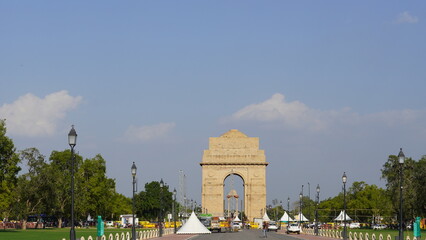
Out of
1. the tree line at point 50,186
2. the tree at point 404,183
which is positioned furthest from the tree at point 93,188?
the tree at point 404,183

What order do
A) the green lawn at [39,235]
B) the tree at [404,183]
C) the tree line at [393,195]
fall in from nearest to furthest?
the green lawn at [39,235] → the tree line at [393,195] → the tree at [404,183]

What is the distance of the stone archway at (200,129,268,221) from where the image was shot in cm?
14488

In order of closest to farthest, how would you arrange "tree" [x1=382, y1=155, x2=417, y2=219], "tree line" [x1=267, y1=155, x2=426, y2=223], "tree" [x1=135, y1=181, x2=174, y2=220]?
"tree line" [x1=267, y1=155, x2=426, y2=223]
"tree" [x1=382, y1=155, x2=417, y2=219]
"tree" [x1=135, y1=181, x2=174, y2=220]

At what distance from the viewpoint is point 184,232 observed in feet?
261

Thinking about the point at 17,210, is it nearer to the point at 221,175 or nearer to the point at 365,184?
the point at 221,175

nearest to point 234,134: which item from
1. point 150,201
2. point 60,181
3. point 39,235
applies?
point 150,201

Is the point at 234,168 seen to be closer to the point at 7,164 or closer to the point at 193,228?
the point at 193,228

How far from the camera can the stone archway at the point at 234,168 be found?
14488cm

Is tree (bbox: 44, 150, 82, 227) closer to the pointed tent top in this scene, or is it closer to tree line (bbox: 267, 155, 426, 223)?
tree line (bbox: 267, 155, 426, 223)

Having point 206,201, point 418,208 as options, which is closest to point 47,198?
point 418,208

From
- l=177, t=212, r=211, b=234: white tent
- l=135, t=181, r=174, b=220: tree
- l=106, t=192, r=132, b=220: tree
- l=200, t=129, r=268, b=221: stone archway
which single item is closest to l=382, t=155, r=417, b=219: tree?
l=177, t=212, r=211, b=234: white tent

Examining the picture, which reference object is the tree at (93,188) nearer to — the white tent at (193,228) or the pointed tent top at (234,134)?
the white tent at (193,228)

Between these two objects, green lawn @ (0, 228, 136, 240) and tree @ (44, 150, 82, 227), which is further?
tree @ (44, 150, 82, 227)

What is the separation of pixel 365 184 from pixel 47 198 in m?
86.5
